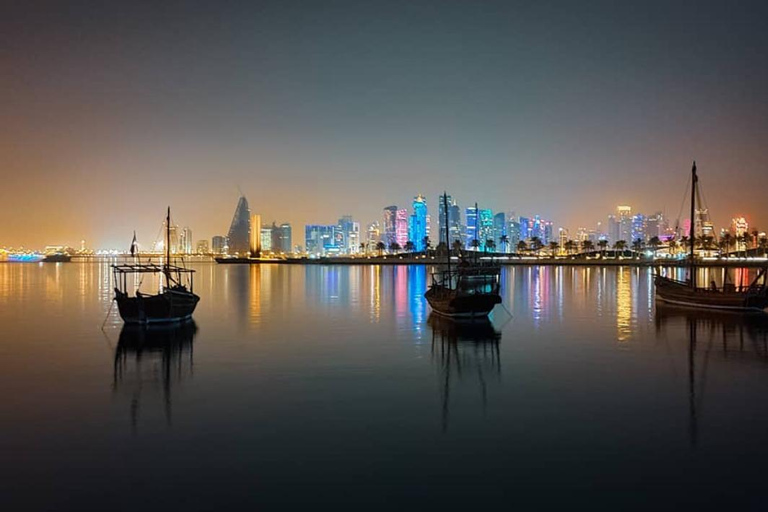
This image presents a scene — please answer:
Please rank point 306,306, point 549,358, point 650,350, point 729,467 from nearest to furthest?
point 729,467 < point 549,358 < point 650,350 < point 306,306

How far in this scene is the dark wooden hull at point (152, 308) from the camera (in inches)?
1249

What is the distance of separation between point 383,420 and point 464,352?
10168 millimetres

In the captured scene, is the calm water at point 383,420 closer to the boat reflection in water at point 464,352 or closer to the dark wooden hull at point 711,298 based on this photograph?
the boat reflection in water at point 464,352

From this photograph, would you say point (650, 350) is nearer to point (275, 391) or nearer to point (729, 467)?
point (729, 467)

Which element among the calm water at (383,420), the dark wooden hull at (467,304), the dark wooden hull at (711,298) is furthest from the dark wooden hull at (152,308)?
the dark wooden hull at (711,298)

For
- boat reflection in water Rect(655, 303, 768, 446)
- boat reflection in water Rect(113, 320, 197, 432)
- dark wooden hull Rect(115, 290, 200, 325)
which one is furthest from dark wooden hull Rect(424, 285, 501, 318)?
dark wooden hull Rect(115, 290, 200, 325)

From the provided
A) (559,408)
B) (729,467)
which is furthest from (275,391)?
(729,467)

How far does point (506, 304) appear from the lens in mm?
47031

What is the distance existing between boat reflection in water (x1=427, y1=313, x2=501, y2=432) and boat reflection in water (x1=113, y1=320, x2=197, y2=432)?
839 cm

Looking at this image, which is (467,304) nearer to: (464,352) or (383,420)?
(464,352)

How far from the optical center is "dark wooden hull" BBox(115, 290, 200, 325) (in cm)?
3173

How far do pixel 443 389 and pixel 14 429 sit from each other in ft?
35.9

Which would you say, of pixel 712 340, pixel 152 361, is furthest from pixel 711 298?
pixel 152 361

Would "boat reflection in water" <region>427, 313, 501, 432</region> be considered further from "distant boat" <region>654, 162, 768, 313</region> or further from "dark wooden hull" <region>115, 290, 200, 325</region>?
"distant boat" <region>654, 162, 768, 313</region>
